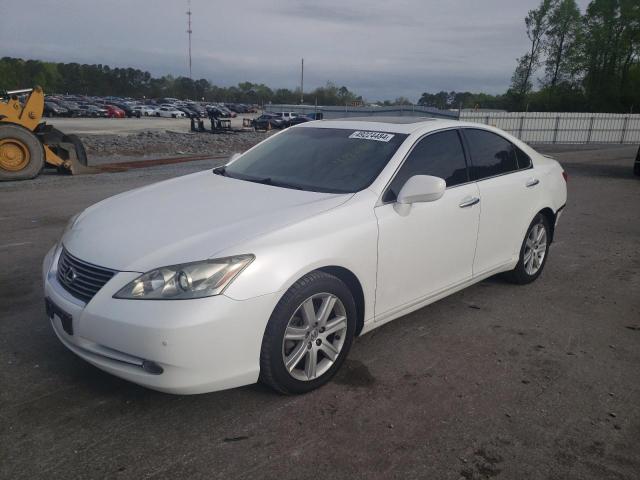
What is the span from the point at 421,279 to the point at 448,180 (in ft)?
2.67

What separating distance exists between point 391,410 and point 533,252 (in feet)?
9.26

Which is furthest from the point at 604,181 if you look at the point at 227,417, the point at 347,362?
the point at 227,417

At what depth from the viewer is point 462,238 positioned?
416 cm

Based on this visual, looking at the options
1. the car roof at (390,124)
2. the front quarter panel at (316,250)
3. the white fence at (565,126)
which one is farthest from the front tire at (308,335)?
the white fence at (565,126)

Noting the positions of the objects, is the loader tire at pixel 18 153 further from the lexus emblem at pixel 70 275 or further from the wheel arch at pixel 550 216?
the wheel arch at pixel 550 216

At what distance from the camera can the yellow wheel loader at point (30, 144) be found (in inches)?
459

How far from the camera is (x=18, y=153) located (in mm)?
11836

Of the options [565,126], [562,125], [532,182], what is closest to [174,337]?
[532,182]

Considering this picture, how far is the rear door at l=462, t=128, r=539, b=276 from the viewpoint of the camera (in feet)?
14.5

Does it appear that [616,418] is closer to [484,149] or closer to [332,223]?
[332,223]

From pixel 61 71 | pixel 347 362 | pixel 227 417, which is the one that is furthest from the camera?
pixel 61 71

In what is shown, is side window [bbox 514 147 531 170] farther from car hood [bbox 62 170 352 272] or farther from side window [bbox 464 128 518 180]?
car hood [bbox 62 170 352 272]

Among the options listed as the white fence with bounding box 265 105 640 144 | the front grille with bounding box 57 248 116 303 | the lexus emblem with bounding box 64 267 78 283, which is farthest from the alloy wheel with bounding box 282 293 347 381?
the white fence with bounding box 265 105 640 144

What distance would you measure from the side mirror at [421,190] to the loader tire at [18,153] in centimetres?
1066
